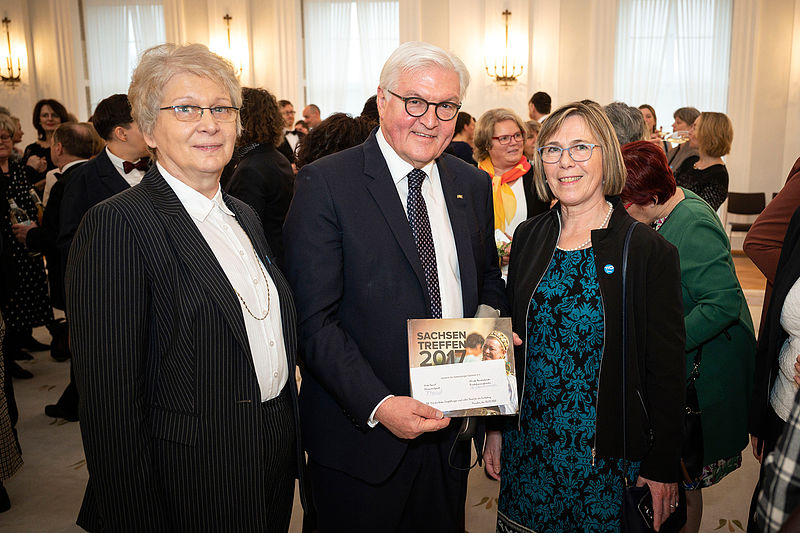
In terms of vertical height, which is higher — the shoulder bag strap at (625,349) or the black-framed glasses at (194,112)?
the black-framed glasses at (194,112)

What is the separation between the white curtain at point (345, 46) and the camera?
1060cm

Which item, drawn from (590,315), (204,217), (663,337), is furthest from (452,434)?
(204,217)

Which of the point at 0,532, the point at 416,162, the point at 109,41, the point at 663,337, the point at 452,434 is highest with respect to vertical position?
the point at 109,41

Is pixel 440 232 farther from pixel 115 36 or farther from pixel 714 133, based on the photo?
pixel 115 36

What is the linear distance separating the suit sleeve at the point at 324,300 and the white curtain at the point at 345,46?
9.28m

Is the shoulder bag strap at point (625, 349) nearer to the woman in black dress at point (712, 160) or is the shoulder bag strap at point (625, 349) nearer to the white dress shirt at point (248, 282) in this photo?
the white dress shirt at point (248, 282)

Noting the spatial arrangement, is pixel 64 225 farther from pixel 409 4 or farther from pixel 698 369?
pixel 409 4

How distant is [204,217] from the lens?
1.71m

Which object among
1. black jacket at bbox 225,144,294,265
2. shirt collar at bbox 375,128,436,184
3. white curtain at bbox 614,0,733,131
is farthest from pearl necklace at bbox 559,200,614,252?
white curtain at bbox 614,0,733,131

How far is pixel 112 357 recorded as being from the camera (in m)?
1.48

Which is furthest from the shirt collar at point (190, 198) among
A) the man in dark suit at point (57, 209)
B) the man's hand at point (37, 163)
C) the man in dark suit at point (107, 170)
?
the man's hand at point (37, 163)

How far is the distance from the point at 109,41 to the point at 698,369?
11.5 meters

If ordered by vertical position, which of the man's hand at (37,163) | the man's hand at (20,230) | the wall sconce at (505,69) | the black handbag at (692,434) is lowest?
the black handbag at (692,434)

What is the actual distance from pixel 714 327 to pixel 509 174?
1.96m
